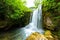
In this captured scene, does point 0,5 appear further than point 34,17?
No

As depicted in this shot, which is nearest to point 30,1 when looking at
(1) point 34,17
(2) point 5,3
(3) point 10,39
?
(1) point 34,17

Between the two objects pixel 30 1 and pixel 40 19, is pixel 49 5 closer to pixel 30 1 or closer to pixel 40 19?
pixel 40 19

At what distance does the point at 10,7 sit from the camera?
Result: 34.4 feet

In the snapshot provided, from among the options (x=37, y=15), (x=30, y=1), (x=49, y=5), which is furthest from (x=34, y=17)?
(x=30, y=1)

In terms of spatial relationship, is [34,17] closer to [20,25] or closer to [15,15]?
[20,25]

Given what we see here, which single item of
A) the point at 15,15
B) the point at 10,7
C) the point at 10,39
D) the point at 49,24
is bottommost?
the point at 10,39

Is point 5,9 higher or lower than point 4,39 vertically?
higher

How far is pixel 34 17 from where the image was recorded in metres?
13.6

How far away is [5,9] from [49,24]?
12.1 ft

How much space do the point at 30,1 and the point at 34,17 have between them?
20.2ft

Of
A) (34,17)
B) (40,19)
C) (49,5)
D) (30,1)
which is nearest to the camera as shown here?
(49,5)

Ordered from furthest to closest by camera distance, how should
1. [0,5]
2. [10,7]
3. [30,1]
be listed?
[30,1] → [10,7] → [0,5]

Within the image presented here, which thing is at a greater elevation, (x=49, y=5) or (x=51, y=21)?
(x=49, y=5)

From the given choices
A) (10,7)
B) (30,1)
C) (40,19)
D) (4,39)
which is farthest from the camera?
(30,1)
